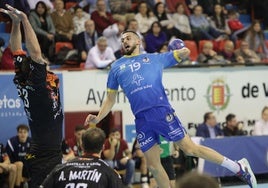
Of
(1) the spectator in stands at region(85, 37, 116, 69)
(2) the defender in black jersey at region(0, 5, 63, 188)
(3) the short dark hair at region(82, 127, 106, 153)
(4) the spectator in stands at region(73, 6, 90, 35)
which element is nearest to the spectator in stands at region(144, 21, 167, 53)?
(1) the spectator in stands at region(85, 37, 116, 69)

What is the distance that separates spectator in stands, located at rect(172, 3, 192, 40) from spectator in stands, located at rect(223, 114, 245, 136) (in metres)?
2.60

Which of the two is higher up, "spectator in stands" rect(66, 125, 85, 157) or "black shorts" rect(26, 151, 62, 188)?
"black shorts" rect(26, 151, 62, 188)

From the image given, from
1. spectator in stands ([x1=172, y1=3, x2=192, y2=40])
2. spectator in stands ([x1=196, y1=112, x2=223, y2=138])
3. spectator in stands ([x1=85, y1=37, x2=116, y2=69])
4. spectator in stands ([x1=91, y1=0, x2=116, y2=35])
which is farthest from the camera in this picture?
spectator in stands ([x1=172, y1=3, x2=192, y2=40])

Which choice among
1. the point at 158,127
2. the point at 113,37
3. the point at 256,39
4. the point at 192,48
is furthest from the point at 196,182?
the point at 256,39

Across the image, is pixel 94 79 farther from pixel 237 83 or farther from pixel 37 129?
pixel 37 129

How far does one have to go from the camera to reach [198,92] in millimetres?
13664

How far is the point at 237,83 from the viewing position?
46.0 ft

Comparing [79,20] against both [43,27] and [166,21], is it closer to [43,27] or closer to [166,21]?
[43,27]

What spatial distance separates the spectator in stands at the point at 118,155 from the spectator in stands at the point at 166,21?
3.91 meters

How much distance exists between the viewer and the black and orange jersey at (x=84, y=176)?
17.6ft

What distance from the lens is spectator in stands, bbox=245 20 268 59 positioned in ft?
52.2

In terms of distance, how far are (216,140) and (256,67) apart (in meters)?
Answer: 2.39

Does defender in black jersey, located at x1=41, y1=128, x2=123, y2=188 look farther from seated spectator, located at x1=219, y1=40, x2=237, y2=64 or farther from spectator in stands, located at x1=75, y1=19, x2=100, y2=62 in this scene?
seated spectator, located at x1=219, y1=40, x2=237, y2=64

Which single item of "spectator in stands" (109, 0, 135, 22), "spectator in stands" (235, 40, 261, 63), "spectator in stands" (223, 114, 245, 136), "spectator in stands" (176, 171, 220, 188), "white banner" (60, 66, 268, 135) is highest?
"spectator in stands" (109, 0, 135, 22)
